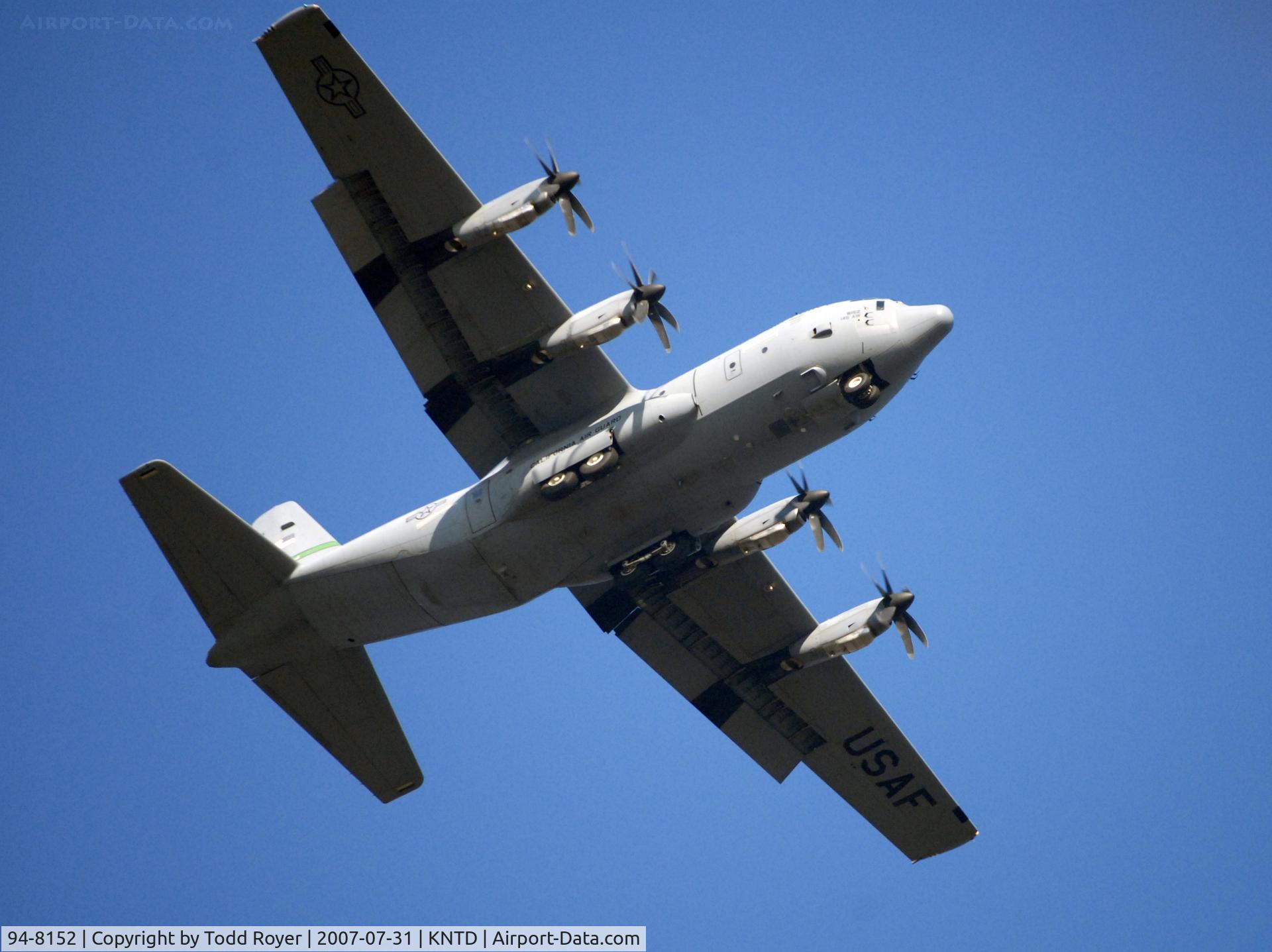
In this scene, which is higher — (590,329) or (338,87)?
(338,87)

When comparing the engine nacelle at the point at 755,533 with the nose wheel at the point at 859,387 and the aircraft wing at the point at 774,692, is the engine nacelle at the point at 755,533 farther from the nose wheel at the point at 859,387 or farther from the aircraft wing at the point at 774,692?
the nose wheel at the point at 859,387

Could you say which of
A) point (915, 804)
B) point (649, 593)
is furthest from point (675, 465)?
point (915, 804)

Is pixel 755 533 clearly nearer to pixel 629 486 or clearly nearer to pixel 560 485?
pixel 629 486

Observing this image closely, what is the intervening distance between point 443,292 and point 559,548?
258 inches

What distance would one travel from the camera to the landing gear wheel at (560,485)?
3017 centimetres

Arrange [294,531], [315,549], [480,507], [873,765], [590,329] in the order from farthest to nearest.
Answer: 1. [873,765]
2. [294,531]
3. [315,549]
4. [480,507]
5. [590,329]

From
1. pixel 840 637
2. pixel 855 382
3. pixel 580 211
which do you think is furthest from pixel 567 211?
pixel 840 637

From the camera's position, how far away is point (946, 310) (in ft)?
98.5

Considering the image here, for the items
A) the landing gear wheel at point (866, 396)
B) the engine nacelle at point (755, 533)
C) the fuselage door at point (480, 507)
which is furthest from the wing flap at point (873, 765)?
the fuselage door at point (480, 507)

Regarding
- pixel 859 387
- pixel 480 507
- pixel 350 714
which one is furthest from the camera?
pixel 350 714

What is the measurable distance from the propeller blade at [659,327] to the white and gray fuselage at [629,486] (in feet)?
3.55

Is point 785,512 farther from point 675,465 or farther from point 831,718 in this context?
point 831,718

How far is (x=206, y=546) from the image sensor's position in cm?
3164

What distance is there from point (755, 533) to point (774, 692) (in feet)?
21.5
